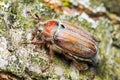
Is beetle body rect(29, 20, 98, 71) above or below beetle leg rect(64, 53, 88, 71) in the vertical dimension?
above

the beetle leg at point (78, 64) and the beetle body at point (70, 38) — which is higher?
the beetle body at point (70, 38)

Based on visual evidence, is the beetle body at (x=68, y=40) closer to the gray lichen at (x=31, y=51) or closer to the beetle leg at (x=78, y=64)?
the beetle leg at (x=78, y=64)

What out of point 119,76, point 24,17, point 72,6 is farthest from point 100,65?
point 24,17

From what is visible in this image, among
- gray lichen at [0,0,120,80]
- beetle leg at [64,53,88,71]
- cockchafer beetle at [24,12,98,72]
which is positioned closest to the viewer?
gray lichen at [0,0,120,80]

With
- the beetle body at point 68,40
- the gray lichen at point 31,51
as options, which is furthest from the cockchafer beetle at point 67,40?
the gray lichen at point 31,51

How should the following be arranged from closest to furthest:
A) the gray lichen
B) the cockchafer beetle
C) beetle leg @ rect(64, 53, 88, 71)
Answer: the gray lichen < the cockchafer beetle < beetle leg @ rect(64, 53, 88, 71)

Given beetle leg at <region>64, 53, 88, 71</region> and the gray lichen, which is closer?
the gray lichen

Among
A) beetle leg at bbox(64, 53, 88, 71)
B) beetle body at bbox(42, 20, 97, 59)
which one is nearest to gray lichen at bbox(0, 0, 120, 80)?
beetle leg at bbox(64, 53, 88, 71)

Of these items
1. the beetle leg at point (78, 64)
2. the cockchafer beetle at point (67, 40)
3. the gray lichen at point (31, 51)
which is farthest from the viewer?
the beetle leg at point (78, 64)

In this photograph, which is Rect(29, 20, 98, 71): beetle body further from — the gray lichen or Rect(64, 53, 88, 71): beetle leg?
the gray lichen
